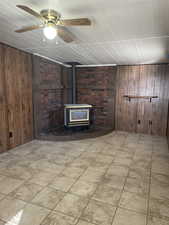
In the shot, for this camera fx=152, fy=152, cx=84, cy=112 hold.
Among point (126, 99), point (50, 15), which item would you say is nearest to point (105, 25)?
point (50, 15)

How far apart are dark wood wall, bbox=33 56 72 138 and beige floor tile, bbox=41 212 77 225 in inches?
107

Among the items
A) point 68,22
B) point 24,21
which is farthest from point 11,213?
point 24,21

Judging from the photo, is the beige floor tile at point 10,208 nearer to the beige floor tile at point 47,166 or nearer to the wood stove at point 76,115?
the beige floor tile at point 47,166

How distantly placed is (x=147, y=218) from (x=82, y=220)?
0.70 m

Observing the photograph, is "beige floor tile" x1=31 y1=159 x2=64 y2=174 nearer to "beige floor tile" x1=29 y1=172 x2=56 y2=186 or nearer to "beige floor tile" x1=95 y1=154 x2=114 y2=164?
"beige floor tile" x1=29 y1=172 x2=56 y2=186

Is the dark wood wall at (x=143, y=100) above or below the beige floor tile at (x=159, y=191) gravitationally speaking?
above

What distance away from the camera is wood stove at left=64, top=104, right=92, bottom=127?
447 centimetres

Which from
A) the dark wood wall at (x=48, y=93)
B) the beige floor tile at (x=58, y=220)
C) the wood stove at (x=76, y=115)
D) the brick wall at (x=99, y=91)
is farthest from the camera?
the brick wall at (x=99, y=91)

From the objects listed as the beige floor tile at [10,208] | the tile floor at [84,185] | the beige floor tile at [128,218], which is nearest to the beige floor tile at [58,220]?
the tile floor at [84,185]

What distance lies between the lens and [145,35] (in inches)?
95.8

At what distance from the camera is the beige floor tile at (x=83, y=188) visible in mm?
2031

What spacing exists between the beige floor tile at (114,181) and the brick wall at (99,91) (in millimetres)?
2898

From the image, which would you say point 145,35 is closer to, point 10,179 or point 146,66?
point 146,66

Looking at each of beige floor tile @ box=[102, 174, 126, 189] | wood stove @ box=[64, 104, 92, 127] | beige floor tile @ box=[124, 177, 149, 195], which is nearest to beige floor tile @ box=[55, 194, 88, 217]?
beige floor tile @ box=[102, 174, 126, 189]
